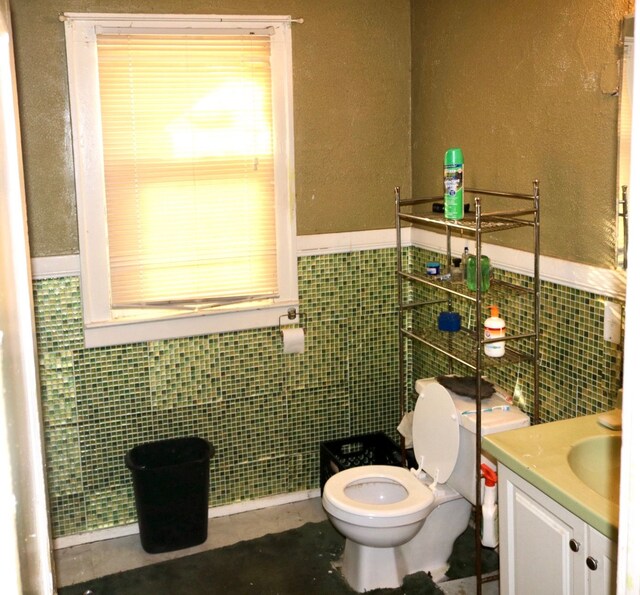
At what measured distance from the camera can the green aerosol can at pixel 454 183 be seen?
3.00m

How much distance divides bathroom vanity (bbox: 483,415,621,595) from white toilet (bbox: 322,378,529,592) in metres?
0.56

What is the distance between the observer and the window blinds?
135 inches

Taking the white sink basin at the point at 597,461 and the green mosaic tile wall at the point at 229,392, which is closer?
the white sink basin at the point at 597,461

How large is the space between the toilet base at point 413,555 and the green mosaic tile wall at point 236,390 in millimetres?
604

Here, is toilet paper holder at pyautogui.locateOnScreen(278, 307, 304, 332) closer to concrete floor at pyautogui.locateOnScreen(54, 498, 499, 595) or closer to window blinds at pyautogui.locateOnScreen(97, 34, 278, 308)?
window blinds at pyautogui.locateOnScreen(97, 34, 278, 308)

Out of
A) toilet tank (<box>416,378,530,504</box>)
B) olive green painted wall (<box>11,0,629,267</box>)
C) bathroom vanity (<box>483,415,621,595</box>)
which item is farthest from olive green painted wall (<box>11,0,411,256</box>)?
bathroom vanity (<box>483,415,621,595</box>)

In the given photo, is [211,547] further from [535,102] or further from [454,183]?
[535,102]

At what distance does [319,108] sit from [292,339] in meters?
1.08

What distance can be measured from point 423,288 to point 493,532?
4.26 ft

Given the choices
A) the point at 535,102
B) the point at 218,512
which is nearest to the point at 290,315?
the point at 218,512

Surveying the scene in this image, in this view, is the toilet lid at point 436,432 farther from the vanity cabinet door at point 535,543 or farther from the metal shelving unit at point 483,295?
the vanity cabinet door at point 535,543

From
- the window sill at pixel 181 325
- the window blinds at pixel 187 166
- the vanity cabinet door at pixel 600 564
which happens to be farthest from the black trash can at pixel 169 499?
the vanity cabinet door at pixel 600 564

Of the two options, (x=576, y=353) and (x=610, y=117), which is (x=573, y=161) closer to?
(x=610, y=117)

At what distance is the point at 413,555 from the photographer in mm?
3316
